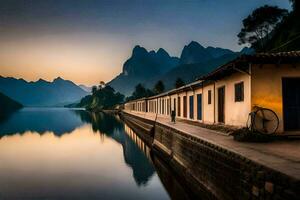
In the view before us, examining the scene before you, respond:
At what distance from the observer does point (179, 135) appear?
17688 mm

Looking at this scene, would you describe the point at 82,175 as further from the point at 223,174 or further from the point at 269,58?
the point at 269,58

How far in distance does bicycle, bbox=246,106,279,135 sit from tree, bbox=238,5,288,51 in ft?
175

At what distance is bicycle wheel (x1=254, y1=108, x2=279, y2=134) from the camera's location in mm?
14344

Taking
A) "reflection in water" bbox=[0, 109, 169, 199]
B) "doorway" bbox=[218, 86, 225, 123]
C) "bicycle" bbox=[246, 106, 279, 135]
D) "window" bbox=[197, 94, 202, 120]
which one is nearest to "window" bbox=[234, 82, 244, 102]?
"bicycle" bbox=[246, 106, 279, 135]

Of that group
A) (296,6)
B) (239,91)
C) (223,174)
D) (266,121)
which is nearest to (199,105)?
(239,91)

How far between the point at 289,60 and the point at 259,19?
5868cm

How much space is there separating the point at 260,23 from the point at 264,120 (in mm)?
59382

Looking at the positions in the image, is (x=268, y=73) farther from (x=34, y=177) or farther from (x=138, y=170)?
(x=34, y=177)

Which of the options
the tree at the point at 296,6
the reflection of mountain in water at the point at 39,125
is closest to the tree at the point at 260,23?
→ the tree at the point at 296,6

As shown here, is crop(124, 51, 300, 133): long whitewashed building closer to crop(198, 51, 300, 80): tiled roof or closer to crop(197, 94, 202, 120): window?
crop(198, 51, 300, 80): tiled roof

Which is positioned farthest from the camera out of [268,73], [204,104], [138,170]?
[204,104]

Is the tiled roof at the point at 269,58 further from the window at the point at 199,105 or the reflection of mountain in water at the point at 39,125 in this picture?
the reflection of mountain in water at the point at 39,125

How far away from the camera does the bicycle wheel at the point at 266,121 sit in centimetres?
1434

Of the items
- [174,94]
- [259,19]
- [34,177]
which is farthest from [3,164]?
[259,19]
